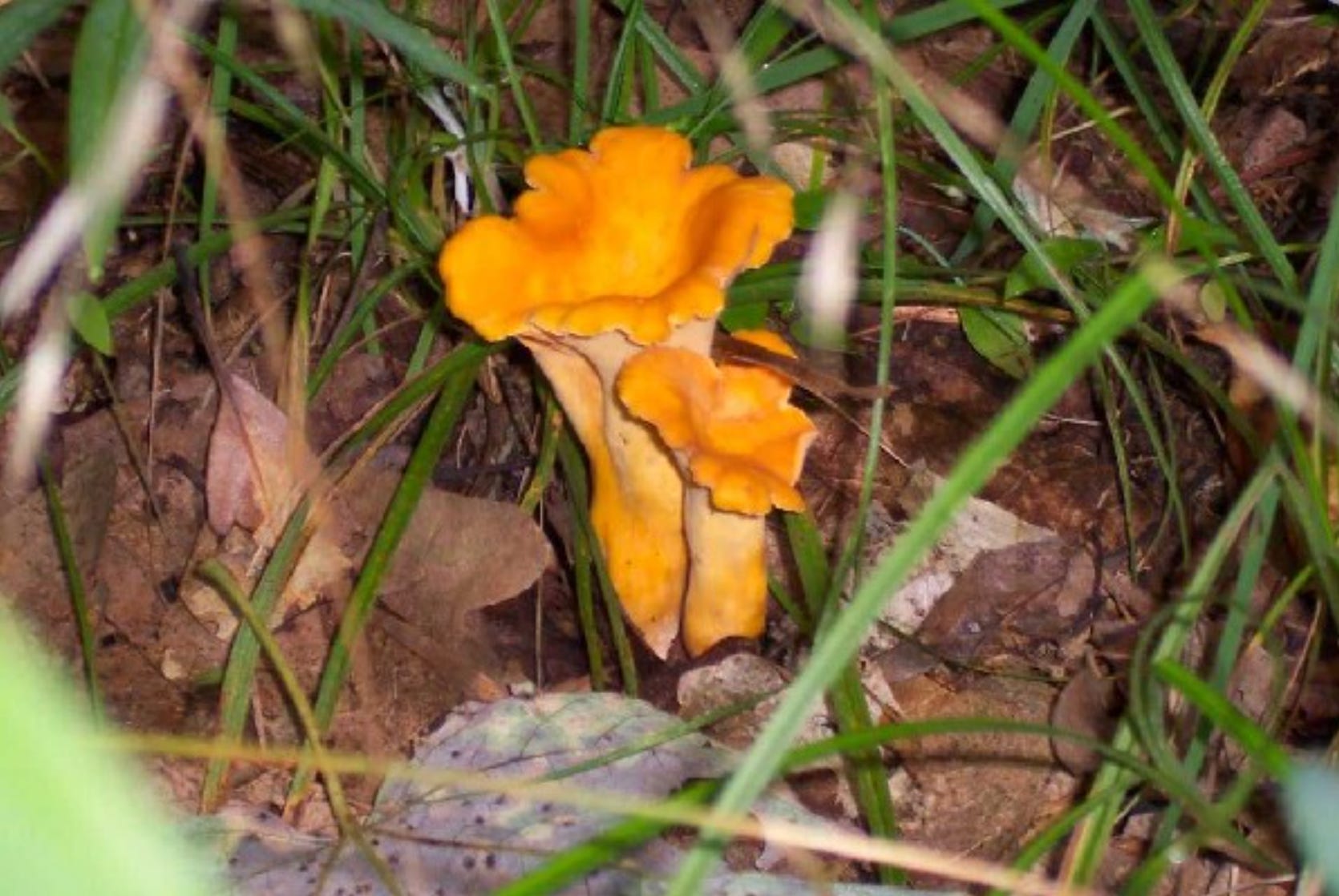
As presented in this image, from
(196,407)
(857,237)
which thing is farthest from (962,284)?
(196,407)

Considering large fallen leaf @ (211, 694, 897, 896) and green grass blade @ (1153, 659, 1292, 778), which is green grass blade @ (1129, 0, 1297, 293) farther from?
large fallen leaf @ (211, 694, 897, 896)

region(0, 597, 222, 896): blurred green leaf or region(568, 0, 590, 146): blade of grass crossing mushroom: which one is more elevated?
region(568, 0, 590, 146): blade of grass crossing mushroom

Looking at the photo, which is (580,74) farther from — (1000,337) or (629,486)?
(1000,337)

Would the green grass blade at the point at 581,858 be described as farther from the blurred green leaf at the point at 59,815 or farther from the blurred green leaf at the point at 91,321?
the blurred green leaf at the point at 91,321

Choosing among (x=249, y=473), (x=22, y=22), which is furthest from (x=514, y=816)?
(x=22, y=22)

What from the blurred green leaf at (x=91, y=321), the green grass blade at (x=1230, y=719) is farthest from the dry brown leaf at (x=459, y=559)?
the green grass blade at (x=1230, y=719)

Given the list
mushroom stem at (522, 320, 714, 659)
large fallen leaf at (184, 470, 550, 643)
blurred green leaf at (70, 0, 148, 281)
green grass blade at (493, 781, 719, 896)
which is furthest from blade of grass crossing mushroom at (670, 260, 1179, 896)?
large fallen leaf at (184, 470, 550, 643)
